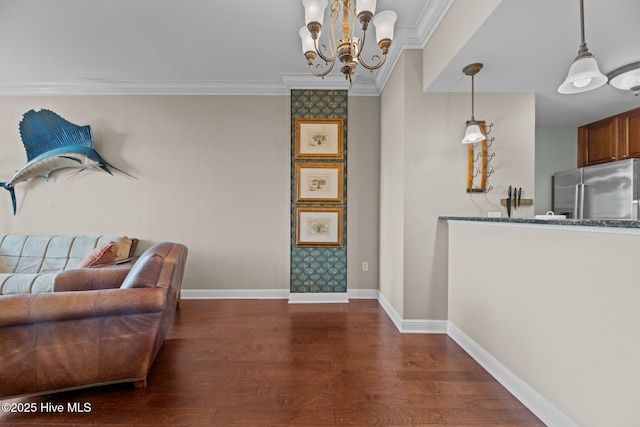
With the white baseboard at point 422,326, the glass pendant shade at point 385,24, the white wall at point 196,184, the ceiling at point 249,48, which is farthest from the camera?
the white wall at point 196,184

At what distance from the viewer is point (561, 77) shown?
8.04 ft

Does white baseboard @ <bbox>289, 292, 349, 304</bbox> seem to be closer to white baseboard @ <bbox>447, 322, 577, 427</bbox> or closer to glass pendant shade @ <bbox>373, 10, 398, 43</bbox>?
white baseboard @ <bbox>447, 322, 577, 427</bbox>

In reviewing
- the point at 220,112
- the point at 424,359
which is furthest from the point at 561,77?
the point at 220,112

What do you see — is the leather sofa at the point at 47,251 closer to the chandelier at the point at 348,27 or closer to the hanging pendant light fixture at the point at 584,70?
the chandelier at the point at 348,27

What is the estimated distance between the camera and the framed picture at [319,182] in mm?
3537

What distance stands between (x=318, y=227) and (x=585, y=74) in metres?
2.72

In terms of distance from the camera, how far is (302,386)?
1.81 meters

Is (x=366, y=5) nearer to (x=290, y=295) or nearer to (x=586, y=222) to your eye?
(x=586, y=222)

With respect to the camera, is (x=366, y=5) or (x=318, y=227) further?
(x=318, y=227)

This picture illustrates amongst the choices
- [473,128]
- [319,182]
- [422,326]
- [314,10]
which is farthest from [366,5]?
[422,326]

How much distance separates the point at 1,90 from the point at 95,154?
1.58 metres

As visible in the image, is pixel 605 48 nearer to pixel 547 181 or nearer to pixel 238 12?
pixel 547 181

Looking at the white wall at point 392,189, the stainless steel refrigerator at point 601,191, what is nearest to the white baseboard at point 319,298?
the white wall at point 392,189

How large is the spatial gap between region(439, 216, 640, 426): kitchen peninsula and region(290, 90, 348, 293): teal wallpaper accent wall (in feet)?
5.50
